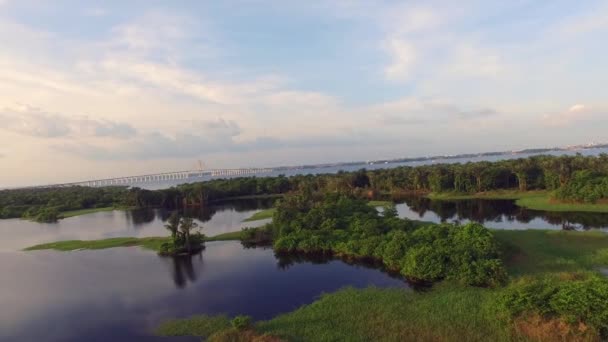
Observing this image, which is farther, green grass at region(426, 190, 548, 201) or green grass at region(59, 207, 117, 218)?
green grass at region(59, 207, 117, 218)

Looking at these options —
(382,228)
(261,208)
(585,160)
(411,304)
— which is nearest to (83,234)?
(261,208)

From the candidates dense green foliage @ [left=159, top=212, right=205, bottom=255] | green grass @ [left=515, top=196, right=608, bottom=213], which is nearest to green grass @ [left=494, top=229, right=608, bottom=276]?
green grass @ [left=515, top=196, right=608, bottom=213]

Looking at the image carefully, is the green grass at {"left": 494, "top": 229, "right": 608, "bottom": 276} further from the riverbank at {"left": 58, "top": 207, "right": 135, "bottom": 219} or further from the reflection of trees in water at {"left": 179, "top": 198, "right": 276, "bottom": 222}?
the riverbank at {"left": 58, "top": 207, "right": 135, "bottom": 219}

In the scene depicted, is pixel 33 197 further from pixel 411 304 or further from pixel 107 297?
pixel 411 304

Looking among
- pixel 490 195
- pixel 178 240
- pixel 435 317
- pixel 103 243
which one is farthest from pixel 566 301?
pixel 490 195

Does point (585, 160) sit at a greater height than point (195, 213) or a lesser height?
greater

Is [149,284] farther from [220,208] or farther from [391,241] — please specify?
[220,208]
